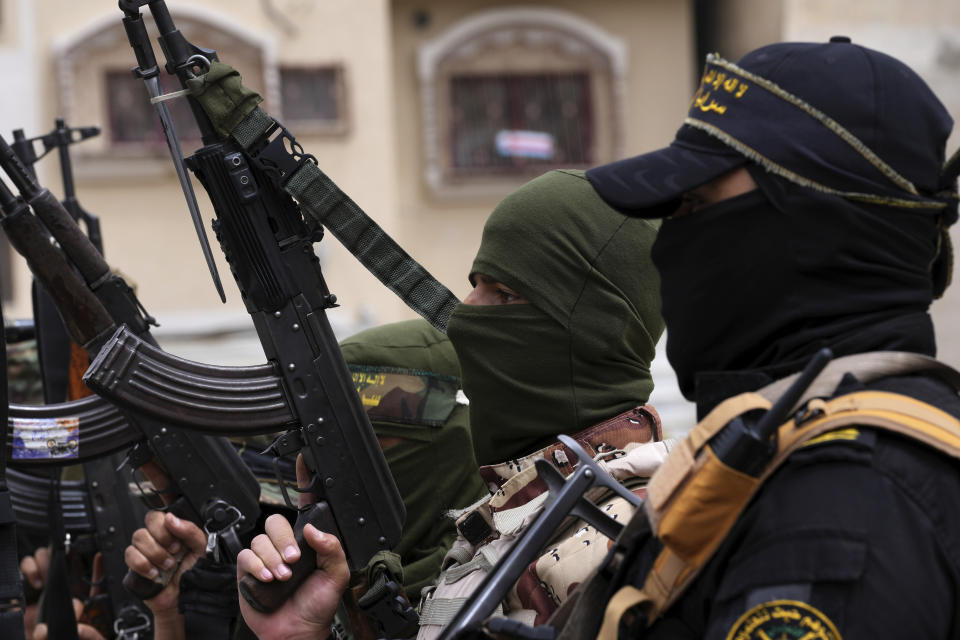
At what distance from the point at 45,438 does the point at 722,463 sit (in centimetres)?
248

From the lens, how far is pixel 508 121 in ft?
32.1

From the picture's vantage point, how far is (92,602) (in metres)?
3.78

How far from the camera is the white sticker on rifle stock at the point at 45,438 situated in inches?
126

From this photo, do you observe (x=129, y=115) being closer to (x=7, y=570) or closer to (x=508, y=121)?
(x=508, y=121)

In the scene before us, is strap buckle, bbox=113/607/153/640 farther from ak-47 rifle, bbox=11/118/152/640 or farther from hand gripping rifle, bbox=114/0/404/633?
hand gripping rifle, bbox=114/0/404/633

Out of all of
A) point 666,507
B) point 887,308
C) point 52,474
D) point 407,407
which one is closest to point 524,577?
point 666,507

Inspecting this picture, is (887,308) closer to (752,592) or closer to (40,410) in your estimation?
(752,592)

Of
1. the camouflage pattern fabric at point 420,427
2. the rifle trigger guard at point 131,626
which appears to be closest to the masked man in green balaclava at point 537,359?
the camouflage pattern fabric at point 420,427

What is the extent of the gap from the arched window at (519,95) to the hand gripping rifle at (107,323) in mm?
6483

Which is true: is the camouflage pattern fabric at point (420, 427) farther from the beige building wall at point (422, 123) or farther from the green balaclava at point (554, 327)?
the beige building wall at point (422, 123)

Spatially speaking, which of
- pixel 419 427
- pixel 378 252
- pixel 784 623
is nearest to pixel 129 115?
pixel 419 427

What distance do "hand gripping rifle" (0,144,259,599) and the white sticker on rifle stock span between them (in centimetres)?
19

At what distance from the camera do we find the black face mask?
1415mm

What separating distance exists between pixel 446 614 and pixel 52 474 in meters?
2.05
